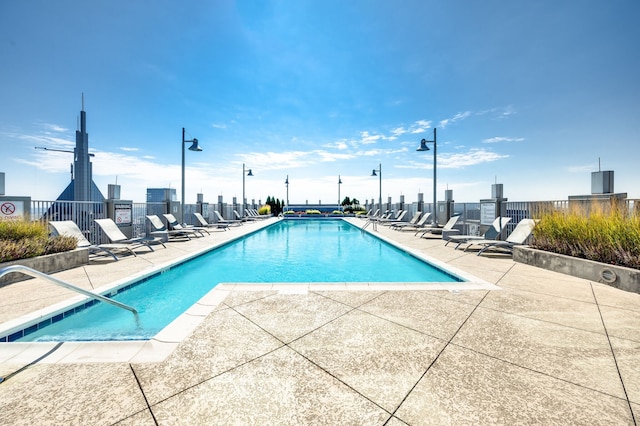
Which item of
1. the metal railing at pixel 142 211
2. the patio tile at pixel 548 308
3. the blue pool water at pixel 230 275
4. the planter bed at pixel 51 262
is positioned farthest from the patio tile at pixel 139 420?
the metal railing at pixel 142 211

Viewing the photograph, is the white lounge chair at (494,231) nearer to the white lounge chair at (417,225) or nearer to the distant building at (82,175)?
the white lounge chair at (417,225)

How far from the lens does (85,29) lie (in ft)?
29.8

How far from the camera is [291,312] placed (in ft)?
10.7

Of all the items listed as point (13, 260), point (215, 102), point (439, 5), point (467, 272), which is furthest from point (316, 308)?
point (215, 102)

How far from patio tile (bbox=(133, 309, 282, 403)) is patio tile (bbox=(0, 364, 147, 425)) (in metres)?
0.12

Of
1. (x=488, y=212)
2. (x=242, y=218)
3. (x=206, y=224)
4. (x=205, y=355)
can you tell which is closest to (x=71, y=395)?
(x=205, y=355)

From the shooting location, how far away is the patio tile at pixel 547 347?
1.97 metres

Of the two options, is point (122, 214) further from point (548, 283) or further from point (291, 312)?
point (548, 283)

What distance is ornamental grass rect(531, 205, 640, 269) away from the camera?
14.5 feet

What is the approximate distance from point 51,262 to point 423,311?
294 inches

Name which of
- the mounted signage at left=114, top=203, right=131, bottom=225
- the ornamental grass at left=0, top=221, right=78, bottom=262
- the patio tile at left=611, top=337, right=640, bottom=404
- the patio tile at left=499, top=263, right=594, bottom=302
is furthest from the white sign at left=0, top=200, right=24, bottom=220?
the patio tile at left=499, top=263, right=594, bottom=302

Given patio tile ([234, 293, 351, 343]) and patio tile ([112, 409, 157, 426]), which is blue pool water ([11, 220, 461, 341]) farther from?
patio tile ([112, 409, 157, 426])

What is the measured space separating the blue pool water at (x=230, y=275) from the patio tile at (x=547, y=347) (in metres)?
2.53

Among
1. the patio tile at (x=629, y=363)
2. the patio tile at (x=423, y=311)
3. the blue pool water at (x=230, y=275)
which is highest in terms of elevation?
the patio tile at (x=629, y=363)
